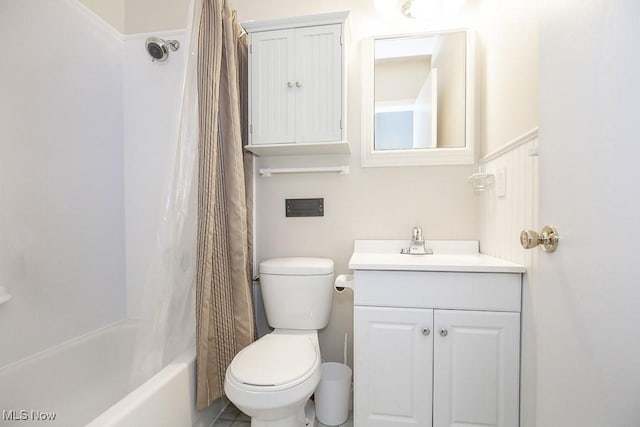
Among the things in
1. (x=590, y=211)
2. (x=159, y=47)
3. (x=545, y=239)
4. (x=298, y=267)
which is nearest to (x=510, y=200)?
(x=545, y=239)

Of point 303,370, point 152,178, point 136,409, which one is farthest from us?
point 152,178

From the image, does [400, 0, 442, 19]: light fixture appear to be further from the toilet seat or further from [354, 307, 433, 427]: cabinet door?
the toilet seat

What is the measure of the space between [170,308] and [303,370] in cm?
59

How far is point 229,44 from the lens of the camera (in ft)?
4.28

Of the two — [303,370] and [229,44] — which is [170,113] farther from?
[303,370]

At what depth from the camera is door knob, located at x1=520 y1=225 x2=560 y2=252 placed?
68cm

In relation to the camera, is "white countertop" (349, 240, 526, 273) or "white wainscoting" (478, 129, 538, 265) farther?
"white countertop" (349, 240, 526, 273)

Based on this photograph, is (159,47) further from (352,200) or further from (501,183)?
(501,183)

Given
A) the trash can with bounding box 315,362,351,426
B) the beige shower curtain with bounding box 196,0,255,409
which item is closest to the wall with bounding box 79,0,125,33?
the beige shower curtain with bounding box 196,0,255,409

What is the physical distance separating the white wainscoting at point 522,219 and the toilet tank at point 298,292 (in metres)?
0.84

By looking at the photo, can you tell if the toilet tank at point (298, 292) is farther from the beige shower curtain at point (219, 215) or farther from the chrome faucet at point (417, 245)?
the chrome faucet at point (417, 245)

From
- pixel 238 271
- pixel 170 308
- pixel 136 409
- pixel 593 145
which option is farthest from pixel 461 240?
pixel 136 409
